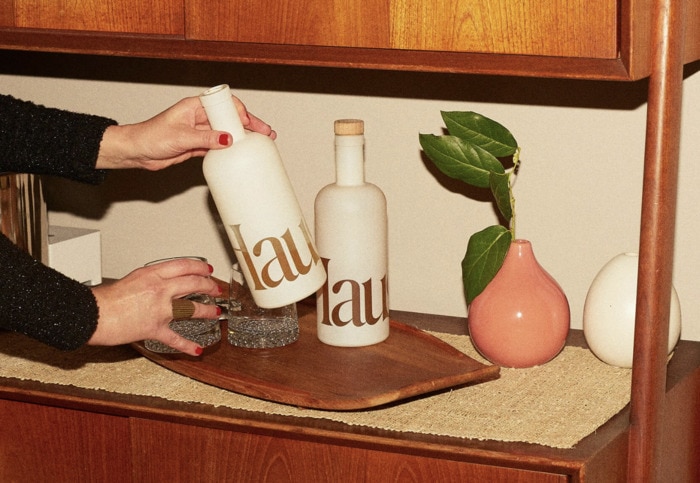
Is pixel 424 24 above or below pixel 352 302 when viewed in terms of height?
above

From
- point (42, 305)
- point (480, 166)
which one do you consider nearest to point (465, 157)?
point (480, 166)

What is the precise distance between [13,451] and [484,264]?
2.16 ft

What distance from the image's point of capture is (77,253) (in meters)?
1.85

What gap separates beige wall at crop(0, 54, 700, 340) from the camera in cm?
160

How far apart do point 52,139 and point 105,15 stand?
0.18 m

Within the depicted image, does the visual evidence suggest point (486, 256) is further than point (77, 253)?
No

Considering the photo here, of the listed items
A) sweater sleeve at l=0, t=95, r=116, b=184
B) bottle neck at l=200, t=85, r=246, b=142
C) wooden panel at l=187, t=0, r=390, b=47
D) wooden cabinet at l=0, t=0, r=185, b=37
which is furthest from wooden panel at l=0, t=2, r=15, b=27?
bottle neck at l=200, t=85, r=246, b=142

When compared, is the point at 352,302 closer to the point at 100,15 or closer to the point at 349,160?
the point at 349,160

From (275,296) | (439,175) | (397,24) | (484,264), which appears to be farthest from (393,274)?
(397,24)

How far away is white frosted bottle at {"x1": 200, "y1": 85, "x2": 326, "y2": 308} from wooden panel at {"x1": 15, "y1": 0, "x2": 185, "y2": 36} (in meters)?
0.17

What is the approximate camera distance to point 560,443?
122cm

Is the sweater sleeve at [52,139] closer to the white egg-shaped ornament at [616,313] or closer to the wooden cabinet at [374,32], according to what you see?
the wooden cabinet at [374,32]

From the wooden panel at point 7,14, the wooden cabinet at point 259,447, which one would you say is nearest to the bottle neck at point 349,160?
the wooden cabinet at point 259,447

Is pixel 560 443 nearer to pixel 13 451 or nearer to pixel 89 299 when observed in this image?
pixel 89 299
